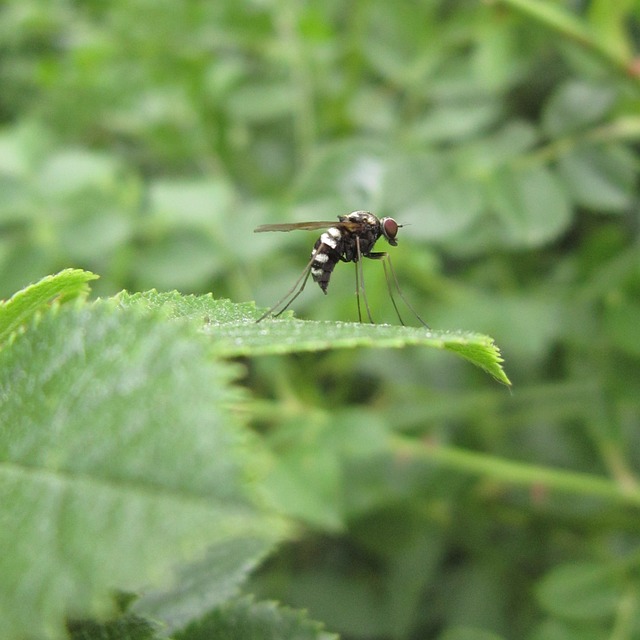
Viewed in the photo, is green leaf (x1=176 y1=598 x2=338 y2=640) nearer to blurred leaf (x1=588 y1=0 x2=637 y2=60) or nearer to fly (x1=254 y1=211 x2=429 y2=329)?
fly (x1=254 y1=211 x2=429 y2=329)

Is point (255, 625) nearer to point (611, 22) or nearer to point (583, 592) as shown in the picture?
point (583, 592)

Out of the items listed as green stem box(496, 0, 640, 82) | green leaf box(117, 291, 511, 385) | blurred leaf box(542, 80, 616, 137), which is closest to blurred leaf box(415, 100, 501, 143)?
blurred leaf box(542, 80, 616, 137)

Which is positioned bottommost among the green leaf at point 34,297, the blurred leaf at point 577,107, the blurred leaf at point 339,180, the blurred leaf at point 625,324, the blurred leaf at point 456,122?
the green leaf at point 34,297

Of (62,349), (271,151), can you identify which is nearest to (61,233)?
(271,151)

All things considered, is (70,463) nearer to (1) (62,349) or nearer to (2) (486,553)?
(1) (62,349)

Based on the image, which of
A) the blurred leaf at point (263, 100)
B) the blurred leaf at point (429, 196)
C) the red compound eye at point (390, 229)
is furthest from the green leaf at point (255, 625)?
the blurred leaf at point (263, 100)

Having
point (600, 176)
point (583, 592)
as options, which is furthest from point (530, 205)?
point (583, 592)

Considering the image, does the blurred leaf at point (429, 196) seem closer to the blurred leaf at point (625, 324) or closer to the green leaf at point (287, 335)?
the blurred leaf at point (625, 324)
